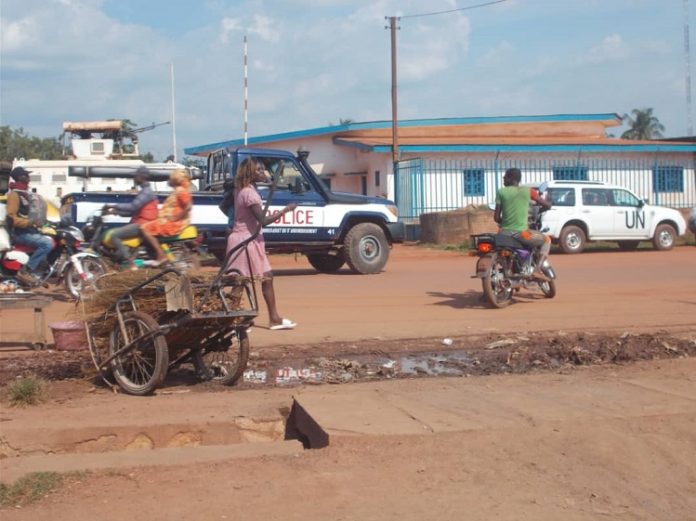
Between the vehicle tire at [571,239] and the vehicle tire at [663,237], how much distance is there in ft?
8.22

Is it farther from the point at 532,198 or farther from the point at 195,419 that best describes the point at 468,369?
the point at 532,198

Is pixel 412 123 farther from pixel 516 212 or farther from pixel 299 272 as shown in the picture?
pixel 516 212

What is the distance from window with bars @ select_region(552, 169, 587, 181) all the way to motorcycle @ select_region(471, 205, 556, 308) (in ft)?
61.4

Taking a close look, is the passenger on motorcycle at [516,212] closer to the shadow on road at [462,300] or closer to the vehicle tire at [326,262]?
the shadow on road at [462,300]

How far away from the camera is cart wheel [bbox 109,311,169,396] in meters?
6.87

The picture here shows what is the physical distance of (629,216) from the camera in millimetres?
22125

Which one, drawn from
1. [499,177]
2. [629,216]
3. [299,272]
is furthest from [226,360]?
[499,177]

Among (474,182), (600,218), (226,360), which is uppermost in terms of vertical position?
(474,182)

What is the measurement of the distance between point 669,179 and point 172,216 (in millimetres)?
24634

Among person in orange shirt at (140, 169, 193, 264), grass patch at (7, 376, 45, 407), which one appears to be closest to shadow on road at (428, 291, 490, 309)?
person in orange shirt at (140, 169, 193, 264)

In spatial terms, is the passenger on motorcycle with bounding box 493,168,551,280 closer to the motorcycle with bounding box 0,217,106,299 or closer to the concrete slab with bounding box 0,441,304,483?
the motorcycle with bounding box 0,217,106,299

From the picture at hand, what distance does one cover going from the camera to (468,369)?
8.30 m

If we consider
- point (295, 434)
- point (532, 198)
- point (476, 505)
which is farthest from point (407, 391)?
point (532, 198)

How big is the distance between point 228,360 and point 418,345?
2204 millimetres
